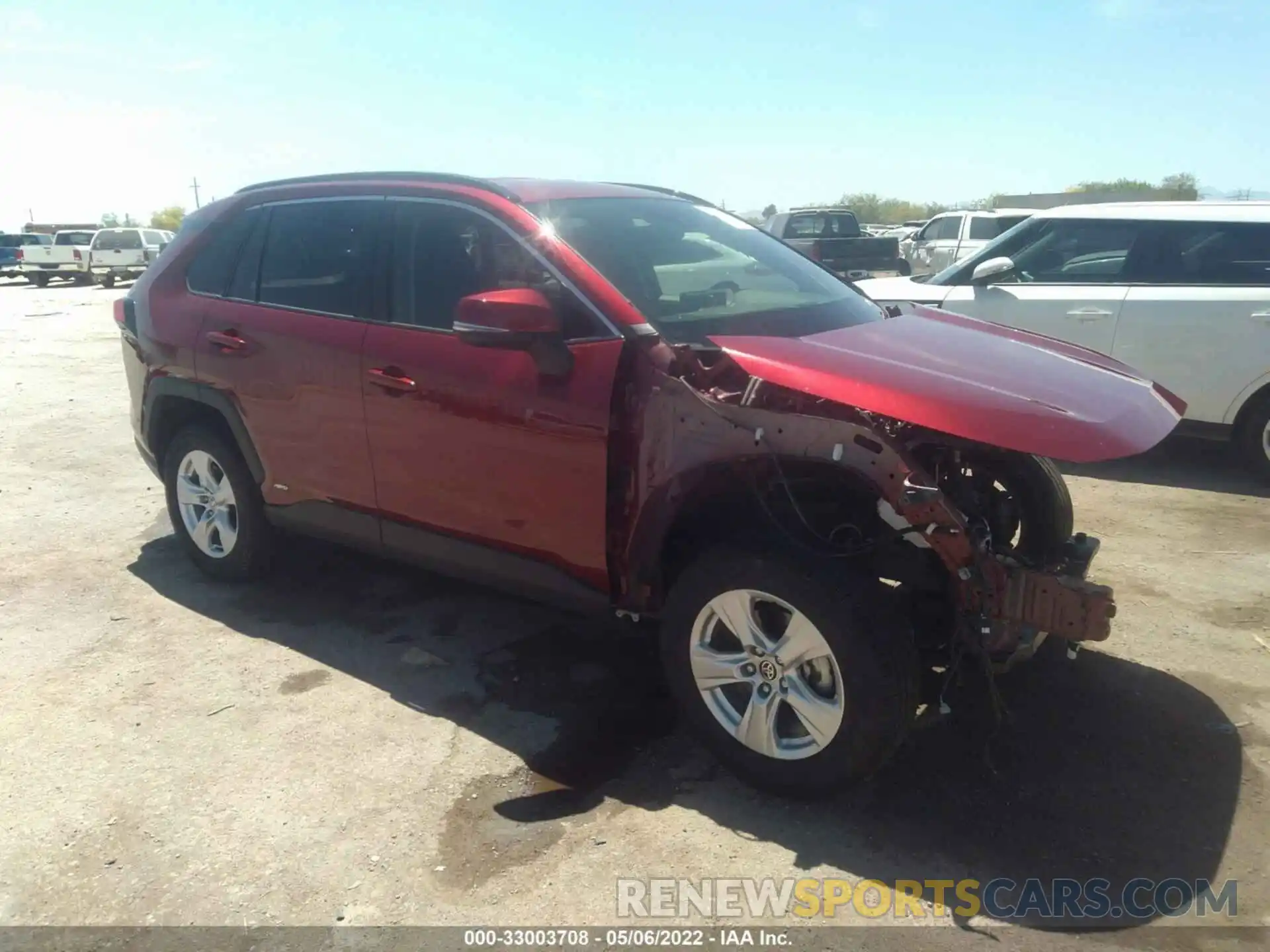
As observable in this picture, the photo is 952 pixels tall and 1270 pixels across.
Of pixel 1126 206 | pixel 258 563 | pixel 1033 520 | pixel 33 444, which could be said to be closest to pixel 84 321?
pixel 33 444

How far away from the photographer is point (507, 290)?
351 cm

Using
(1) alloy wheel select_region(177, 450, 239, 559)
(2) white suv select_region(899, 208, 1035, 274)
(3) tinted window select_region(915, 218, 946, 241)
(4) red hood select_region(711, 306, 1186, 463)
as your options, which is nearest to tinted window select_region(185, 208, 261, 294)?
(1) alloy wheel select_region(177, 450, 239, 559)

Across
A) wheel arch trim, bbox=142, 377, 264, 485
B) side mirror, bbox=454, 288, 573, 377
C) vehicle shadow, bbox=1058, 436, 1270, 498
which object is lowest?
vehicle shadow, bbox=1058, 436, 1270, 498

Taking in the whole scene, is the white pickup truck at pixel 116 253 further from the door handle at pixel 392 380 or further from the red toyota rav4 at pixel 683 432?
the door handle at pixel 392 380

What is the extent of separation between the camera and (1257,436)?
6.43 metres

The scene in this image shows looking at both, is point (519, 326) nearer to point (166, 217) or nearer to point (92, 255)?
point (92, 255)

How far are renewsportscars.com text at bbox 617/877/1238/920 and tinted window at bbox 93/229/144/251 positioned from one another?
34.4 metres

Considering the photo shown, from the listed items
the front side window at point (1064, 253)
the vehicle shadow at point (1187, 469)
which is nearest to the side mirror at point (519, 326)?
the vehicle shadow at point (1187, 469)

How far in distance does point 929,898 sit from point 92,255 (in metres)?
35.0

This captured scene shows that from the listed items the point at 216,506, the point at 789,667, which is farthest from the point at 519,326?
the point at 216,506

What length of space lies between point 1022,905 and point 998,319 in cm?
532

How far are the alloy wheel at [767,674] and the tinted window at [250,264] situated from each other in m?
2.77

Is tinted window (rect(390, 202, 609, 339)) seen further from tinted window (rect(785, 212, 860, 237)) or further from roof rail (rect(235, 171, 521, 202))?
tinted window (rect(785, 212, 860, 237))

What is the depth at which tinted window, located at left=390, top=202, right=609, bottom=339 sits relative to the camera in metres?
3.75
